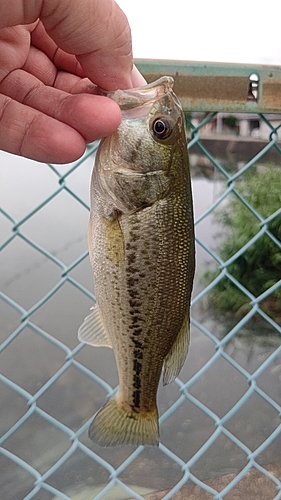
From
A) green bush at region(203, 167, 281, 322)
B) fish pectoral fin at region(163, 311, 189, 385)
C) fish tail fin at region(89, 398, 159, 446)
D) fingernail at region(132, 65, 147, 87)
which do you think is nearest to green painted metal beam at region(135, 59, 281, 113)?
fingernail at region(132, 65, 147, 87)

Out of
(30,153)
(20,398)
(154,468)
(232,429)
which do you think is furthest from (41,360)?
(30,153)

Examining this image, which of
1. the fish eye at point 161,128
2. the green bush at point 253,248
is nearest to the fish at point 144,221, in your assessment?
the fish eye at point 161,128

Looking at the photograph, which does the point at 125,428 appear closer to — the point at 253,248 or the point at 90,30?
the point at 90,30

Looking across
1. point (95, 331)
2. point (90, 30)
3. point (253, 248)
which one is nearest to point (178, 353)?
point (95, 331)

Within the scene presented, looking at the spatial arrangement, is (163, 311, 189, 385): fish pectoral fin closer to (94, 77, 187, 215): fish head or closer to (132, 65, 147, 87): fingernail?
(94, 77, 187, 215): fish head

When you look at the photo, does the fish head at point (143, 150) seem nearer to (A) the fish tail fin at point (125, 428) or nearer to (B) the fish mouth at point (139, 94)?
(B) the fish mouth at point (139, 94)

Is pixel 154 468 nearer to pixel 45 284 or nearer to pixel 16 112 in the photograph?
pixel 45 284
